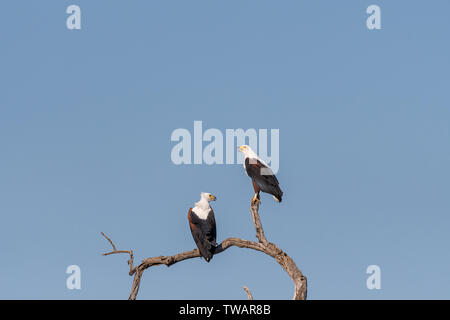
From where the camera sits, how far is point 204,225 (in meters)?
16.4

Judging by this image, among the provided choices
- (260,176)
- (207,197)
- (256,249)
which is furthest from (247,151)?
(256,249)

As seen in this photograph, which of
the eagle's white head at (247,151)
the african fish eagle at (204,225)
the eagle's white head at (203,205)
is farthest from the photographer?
the eagle's white head at (247,151)

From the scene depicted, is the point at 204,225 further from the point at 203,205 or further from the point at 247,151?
the point at 247,151

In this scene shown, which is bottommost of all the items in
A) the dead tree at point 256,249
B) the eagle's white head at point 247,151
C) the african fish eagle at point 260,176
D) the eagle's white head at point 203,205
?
the dead tree at point 256,249

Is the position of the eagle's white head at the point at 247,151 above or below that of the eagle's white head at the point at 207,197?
above

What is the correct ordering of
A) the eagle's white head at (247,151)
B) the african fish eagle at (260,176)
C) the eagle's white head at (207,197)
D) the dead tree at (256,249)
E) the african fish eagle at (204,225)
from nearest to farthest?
1. the dead tree at (256,249)
2. the african fish eagle at (204,225)
3. the eagle's white head at (207,197)
4. the african fish eagle at (260,176)
5. the eagle's white head at (247,151)

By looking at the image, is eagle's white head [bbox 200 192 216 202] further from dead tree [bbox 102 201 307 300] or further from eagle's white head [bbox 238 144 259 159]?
eagle's white head [bbox 238 144 259 159]

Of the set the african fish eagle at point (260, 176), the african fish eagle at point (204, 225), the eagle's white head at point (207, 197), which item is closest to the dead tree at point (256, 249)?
the african fish eagle at point (204, 225)

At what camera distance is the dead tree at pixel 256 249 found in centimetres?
1498

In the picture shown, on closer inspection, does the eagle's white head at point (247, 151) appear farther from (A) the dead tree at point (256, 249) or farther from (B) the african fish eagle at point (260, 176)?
(A) the dead tree at point (256, 249)

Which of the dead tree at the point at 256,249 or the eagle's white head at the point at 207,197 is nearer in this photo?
the dead tree at the point at 256,249
